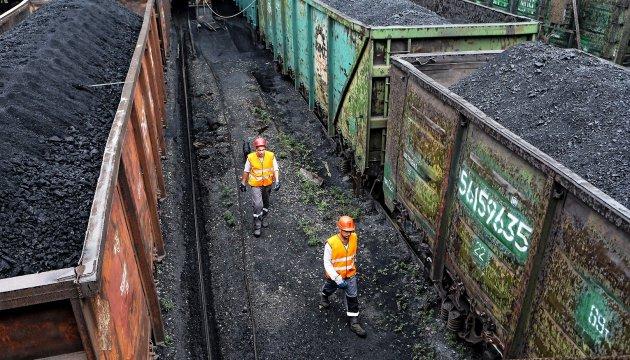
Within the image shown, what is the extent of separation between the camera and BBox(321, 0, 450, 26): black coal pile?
755 cm

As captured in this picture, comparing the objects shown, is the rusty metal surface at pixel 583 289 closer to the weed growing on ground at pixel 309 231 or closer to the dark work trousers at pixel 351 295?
the dark work trousers at pixel 351 295

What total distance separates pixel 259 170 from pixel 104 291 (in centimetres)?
426

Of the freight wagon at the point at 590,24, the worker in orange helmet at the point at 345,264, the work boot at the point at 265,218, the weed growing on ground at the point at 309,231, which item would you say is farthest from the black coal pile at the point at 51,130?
the freight wagon at the point at 590,24

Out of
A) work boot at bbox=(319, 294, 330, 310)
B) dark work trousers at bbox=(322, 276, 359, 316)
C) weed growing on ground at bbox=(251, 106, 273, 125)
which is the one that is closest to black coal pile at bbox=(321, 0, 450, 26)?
weed growing on ground at bbox=(251, 106, 273, 125)

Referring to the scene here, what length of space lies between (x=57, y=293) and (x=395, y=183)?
447 centimetres

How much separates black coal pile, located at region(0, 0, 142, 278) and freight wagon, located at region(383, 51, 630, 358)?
3.04 metres

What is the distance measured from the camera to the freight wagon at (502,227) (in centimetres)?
302

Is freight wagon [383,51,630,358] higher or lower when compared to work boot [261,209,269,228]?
higher

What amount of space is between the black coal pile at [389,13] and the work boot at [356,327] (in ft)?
14.1

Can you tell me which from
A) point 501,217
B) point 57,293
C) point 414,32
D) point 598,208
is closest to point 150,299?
point 57,293

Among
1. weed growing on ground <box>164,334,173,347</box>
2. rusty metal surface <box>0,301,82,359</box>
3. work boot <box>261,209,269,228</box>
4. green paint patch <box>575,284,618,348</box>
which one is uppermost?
rusty metal surface <box>0,301,82,359</box>

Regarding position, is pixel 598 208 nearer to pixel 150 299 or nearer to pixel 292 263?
pixel 150 299

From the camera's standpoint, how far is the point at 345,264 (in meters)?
5.23

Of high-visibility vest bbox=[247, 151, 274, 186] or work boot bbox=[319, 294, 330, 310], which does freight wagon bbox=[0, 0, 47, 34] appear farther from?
work boot bbox=[319, 294, 330, 310]
